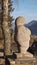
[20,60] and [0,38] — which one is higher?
[20,60]

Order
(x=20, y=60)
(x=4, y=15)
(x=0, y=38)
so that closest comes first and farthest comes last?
(x=20, y=60)
(x=4, y=15)
(x=0, y=38)

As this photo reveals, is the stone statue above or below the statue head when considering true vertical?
below

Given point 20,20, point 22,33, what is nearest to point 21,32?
point 22,33

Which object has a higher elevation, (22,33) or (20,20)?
(20,20)

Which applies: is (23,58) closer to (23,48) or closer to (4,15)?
(23,48)

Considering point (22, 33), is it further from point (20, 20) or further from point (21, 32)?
point (20, 20)

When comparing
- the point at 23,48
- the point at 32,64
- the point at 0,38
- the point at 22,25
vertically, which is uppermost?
the point at 22,25

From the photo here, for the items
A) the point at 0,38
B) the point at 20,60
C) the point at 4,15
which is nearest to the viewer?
the point at 20,60

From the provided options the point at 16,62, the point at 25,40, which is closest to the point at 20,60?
the point at 16,62

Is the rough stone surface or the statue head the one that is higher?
the statue head

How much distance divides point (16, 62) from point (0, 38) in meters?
16.0

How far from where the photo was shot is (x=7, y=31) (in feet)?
52.1

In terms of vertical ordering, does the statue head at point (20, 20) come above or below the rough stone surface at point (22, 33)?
above

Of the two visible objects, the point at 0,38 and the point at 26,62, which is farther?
the point at 0,38
